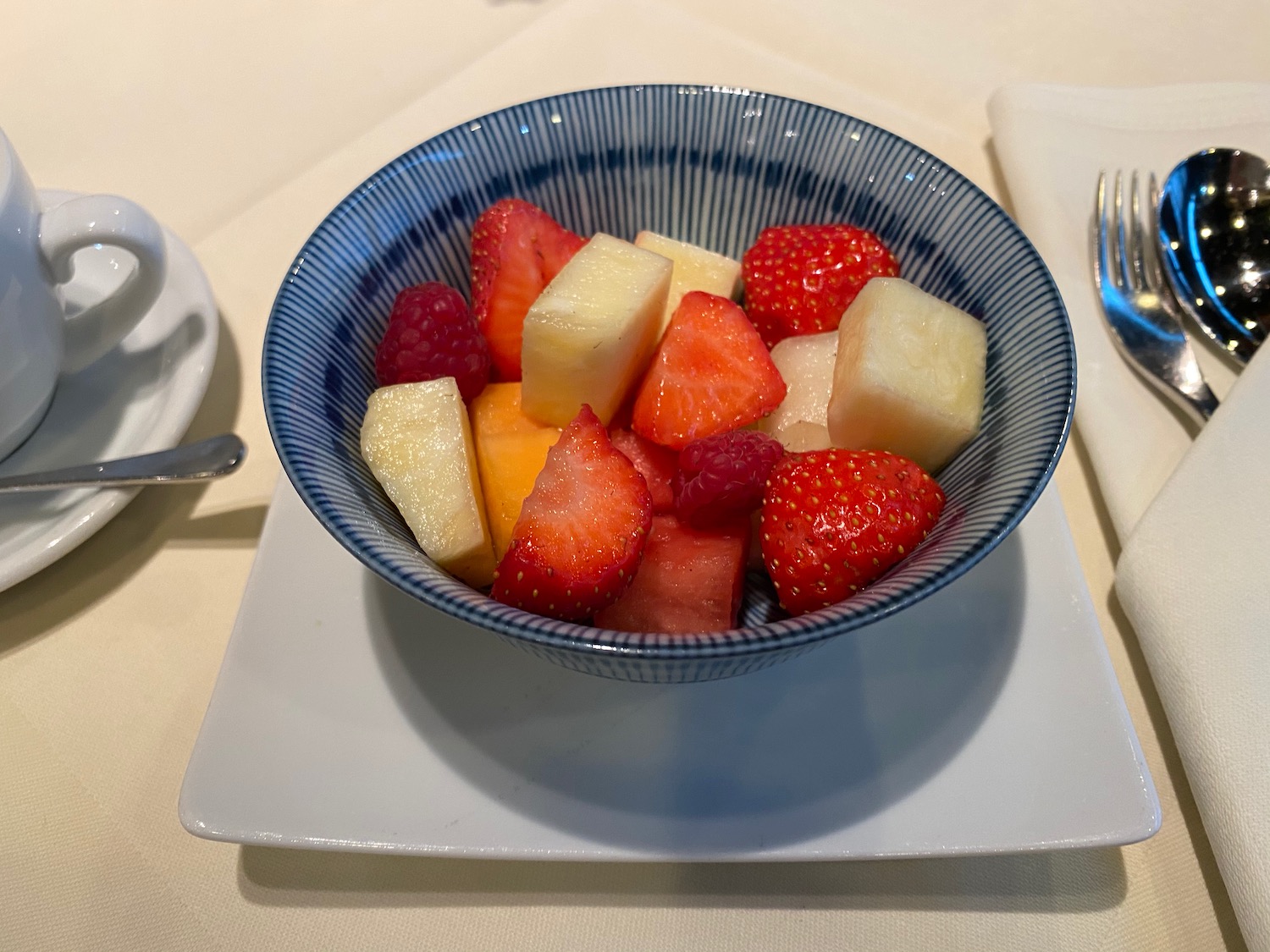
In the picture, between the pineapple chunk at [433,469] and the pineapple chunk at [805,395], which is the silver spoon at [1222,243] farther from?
the pineapple chunk at [433,469]

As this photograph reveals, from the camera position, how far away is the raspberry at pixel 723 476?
27.3 inches

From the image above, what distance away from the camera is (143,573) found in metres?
0.93

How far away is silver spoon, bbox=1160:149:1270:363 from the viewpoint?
107cm

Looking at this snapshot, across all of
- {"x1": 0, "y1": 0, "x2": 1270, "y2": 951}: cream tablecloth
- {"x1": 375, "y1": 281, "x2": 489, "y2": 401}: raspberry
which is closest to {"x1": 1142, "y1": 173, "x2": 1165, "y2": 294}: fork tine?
{"x1": 0, "y1": 0, "x2": 1270, "y2": 951}: cream tablecloth

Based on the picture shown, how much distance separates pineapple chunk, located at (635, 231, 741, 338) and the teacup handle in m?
0.57

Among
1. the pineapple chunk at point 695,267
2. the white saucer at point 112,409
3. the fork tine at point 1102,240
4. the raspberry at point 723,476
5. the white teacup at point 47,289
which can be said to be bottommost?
the white saucer at point 112,409

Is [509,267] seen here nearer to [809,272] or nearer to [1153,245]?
[809,272]

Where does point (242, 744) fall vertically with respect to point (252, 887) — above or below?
above

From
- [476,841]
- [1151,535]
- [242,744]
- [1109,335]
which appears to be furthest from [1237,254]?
[242,744]

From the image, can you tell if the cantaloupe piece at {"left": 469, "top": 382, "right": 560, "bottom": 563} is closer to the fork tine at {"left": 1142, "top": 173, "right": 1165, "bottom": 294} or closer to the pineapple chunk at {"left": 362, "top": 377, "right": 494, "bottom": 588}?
the pineapple chunk at {"left": 362, "top": 377, "right": 494, "bottom": 588}

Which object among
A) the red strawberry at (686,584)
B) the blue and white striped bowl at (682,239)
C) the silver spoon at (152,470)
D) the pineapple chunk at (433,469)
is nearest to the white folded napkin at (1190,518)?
the blue and white striped bowl at (682,239)

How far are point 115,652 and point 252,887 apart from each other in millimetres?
321

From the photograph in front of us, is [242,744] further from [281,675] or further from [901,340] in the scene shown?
[901,340]

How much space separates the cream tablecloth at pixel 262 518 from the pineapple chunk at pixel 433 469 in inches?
11.7
